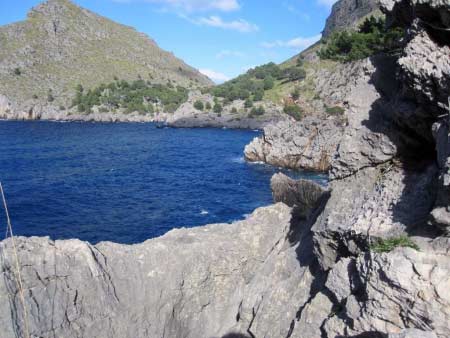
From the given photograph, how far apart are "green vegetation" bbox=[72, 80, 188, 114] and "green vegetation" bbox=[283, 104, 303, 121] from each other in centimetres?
6437

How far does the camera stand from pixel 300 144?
65250 millimetres

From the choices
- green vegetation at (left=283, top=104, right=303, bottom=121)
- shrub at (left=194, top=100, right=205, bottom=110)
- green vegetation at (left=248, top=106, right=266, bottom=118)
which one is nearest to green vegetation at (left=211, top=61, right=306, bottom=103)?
shrub at (left=194, top=100, right=205, bottom=110)

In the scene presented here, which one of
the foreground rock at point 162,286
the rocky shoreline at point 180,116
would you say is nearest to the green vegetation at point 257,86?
the rocky shoreline at point 180,116

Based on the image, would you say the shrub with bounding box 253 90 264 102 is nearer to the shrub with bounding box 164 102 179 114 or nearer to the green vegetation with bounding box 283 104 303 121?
the green vegetation with bounding box 283 104 303 121

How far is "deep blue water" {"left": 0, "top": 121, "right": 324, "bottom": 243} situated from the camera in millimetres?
36938

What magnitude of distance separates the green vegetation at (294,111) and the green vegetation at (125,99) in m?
64.4

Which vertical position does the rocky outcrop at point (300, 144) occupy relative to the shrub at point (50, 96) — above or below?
Answer: below

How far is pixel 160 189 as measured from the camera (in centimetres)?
5200

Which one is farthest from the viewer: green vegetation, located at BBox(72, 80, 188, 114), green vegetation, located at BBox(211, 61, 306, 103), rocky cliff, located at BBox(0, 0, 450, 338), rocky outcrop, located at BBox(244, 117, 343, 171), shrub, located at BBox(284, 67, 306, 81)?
green vegetation, located at BBox(72, 80, 188, 114)

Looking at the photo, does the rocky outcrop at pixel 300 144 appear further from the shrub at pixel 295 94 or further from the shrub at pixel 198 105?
the shrub at pixel 198 105

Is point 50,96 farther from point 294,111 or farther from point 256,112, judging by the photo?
point 294,111

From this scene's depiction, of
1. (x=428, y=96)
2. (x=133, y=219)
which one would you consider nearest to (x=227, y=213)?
(x=133, y=219)

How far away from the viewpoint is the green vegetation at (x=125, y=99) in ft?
577

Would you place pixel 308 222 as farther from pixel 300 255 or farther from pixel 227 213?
pixel 227 213
